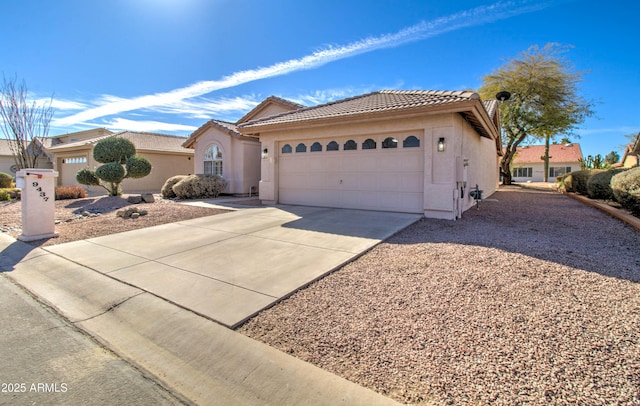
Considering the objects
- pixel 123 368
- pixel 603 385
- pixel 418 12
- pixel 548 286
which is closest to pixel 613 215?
pixel 548 286

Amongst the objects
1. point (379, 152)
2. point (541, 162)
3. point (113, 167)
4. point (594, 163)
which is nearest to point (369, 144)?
point (379, 152)

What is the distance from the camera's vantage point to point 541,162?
4584cm

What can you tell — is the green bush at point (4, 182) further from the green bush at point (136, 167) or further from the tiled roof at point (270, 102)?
the tiled roof at point (270, 102)

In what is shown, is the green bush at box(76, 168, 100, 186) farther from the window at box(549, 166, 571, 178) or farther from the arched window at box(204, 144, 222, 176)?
the window at box(549, 166, 571, 178)

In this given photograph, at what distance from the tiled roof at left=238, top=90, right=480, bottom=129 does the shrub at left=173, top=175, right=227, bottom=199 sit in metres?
4.49

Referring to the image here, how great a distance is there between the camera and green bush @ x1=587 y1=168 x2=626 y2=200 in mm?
13180

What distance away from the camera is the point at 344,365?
8.75 feet

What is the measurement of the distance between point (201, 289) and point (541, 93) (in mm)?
31119

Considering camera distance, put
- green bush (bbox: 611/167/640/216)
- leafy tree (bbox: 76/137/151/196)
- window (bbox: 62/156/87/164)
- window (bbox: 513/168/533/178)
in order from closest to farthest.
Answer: green bush (bbox: 611/167/640/216) → leafy tree (bbox: 76/137/151/196) → window (bbox: 62/156/87/164) → window (bbox: 513/168/533/178)

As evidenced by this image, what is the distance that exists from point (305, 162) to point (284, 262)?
7.04 meters

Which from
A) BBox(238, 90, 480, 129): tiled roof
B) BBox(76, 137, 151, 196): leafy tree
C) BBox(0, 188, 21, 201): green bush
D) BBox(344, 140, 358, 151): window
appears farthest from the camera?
BBox(0, 188, 21, 201): green bush

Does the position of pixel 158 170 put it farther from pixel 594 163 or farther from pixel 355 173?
pixel 594 163

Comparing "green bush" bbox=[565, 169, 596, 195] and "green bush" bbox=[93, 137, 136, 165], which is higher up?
"green bush" bbox=[93, 137, 136, 165]

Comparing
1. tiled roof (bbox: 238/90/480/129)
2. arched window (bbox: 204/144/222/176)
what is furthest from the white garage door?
arched window (bbox: 204/144/222/176)
